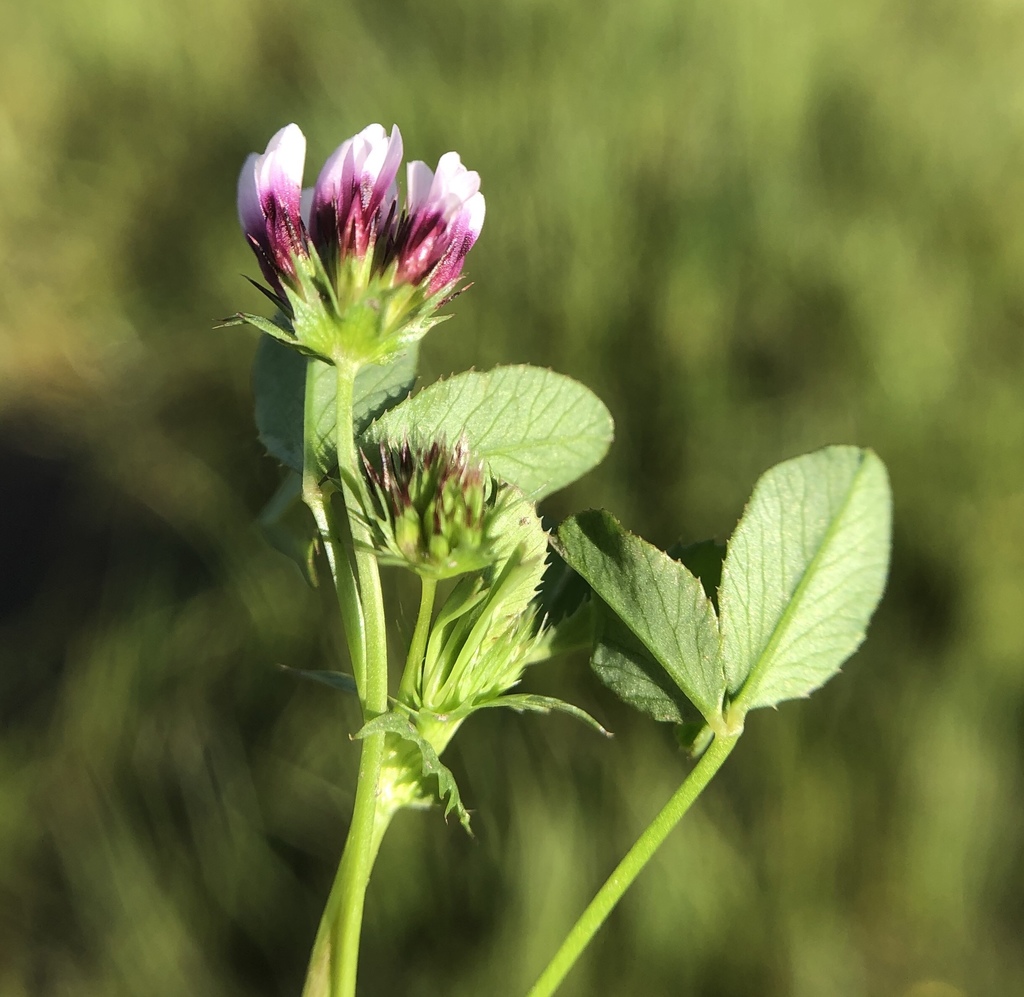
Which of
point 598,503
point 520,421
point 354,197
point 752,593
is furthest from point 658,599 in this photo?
point 598,503

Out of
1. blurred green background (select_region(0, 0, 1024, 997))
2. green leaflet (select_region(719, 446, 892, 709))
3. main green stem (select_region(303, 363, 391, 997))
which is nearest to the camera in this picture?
main green stem (select_region(303, 363, 391, 997))

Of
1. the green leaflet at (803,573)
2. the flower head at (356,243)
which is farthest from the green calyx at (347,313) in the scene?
the green leaflet at (803,573)

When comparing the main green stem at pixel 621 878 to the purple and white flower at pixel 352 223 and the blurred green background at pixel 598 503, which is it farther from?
the blurred green background at pixel 598 503

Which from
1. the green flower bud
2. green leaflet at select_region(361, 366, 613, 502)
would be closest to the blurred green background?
green leaflet at select_region(361, 366, 613, 502)

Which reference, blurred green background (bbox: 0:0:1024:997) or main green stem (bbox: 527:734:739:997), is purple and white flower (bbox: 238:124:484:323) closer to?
main green stem (bbox: 527:734:739:997)

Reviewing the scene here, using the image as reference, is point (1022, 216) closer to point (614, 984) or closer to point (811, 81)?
point (811, 81)

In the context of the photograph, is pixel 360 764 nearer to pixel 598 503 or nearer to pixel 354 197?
pixel 354 197
